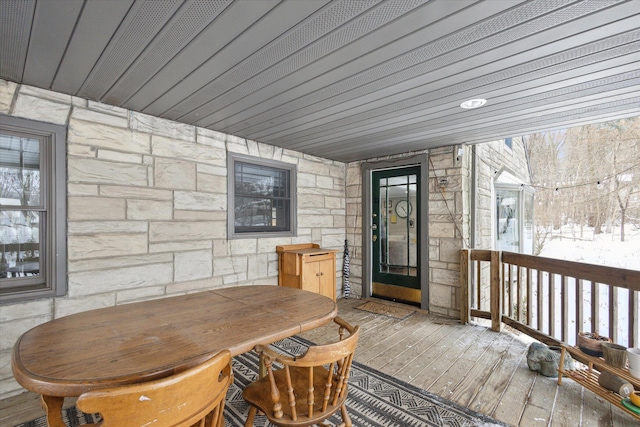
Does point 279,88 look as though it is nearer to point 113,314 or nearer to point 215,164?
point 215,164

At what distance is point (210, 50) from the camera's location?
173cm

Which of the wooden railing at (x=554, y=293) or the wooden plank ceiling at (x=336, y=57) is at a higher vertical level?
the wooden plank ceiling at (x=336, y=57)

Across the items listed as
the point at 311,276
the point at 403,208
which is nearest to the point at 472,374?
the point at 311,276

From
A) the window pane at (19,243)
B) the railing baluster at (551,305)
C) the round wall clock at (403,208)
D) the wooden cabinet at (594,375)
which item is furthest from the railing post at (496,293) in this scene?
the window pane at (19,243)

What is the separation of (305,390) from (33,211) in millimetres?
2562

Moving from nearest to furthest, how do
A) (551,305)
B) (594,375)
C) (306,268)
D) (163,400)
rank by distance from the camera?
(163,400), (594,375), (551,305), (306,268)

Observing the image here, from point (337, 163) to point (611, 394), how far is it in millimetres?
4050

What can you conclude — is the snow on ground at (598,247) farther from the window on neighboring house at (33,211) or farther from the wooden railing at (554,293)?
the window on neighboring house at (33,211)

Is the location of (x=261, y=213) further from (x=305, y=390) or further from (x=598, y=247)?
(x=598, y=247)

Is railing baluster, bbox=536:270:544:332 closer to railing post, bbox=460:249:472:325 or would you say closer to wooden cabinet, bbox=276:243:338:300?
railing post, bbox=460:249:472:325

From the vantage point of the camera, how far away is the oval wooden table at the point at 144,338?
1081 mm

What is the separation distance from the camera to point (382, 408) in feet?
6.69

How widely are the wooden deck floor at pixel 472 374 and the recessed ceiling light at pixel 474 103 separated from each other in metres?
2.34

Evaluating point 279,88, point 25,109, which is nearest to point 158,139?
point 25,109
